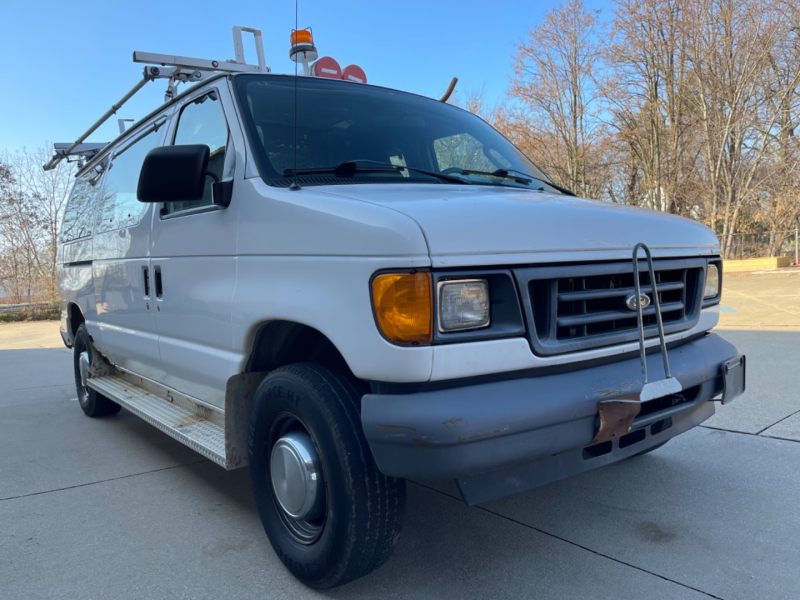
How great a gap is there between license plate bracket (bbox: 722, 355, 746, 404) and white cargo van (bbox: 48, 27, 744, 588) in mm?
15

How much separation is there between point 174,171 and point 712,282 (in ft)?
8.28

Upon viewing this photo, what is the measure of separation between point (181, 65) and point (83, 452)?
9.05ft

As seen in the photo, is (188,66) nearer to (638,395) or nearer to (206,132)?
(206,132)

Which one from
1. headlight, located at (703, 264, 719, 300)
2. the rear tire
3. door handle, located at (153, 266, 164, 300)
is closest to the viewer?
headlight, located at (703, 264, 719, 300)

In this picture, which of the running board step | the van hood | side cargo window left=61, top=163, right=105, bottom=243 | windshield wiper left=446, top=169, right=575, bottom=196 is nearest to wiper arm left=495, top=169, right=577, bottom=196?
windshield wiper left=446, top=169, right=575, bottom=196

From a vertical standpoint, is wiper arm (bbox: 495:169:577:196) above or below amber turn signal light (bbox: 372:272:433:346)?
above

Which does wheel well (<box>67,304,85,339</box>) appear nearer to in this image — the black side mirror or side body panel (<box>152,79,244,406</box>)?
side body panel (<box>152,79,244,406</box>)

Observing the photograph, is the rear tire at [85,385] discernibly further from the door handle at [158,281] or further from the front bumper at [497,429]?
the front bumper at [497,429]

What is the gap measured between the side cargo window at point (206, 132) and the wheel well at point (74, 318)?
275cm

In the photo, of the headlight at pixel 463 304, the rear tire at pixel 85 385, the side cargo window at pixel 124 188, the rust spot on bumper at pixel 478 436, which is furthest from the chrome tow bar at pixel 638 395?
the rear tire at pixel 85 385

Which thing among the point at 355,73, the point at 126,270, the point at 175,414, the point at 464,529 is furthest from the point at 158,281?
the point at 464,529

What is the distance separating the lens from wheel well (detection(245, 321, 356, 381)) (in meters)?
2.53

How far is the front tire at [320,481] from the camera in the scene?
212cm

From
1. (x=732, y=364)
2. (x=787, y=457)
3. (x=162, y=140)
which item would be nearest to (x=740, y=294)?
(x=787, y=457)
